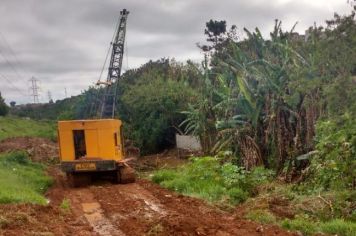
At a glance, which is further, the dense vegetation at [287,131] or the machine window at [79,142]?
the machine window at [79,142]

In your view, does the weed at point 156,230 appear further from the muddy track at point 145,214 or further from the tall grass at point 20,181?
the tall grass at point 20,181

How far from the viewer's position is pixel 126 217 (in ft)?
36.8

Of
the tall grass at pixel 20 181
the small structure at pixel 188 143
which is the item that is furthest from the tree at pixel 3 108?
the tall grass at pixel 20 181

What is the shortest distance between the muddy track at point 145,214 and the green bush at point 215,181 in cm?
54

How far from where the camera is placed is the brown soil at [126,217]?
9.25 m

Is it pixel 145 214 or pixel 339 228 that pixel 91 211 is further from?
pixel 339 228

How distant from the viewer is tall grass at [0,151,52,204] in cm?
1334

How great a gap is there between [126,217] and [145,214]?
1.50 feet

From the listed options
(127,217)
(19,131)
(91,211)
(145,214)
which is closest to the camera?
(127,217)

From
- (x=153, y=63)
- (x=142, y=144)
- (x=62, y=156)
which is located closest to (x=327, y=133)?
(x=62, y=156)

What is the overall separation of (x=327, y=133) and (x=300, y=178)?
1.55m

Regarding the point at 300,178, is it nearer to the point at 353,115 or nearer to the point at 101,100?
the point at 353,115

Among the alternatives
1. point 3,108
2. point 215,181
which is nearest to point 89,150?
point 215,181

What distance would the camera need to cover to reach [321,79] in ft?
47.9
